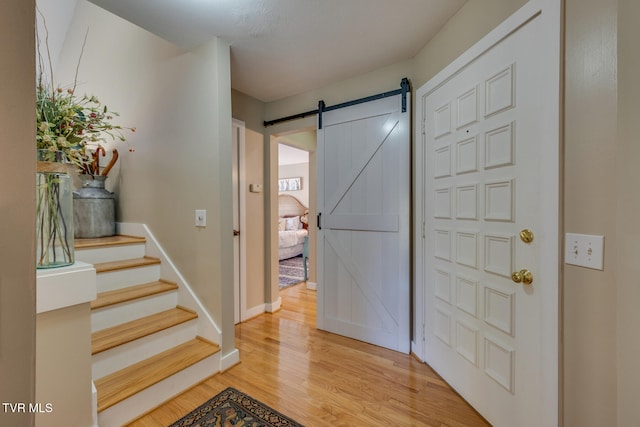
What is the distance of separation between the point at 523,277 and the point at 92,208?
3.34 meters

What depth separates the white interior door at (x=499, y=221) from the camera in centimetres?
110

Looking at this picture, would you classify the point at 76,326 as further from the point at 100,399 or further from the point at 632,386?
the point at 632,386

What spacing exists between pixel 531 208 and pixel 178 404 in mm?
2181

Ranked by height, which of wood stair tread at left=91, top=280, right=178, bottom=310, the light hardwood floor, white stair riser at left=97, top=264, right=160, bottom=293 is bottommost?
the light hardwood floor

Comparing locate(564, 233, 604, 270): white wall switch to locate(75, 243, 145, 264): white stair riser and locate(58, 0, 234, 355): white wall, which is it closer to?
locate(58, 0, 234, 355): white wall

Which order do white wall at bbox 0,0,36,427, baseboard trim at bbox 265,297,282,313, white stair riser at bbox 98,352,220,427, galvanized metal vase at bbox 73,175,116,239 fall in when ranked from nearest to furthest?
1. white wall at bbox 0,0,36,427
2. white stair riser at bbox 98,352,220,427
3. galvanized metal vase at bbox 73,175,116,239
4. baseboard trim at bbox 265,297,282,313

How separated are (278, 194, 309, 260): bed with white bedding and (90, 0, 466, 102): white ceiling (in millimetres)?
3577

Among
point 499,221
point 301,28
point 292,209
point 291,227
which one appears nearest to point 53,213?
point 301,28

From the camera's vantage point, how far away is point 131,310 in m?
1.84

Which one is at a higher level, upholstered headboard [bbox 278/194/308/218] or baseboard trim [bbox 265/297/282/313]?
upholstered headboard [bbox 278/194/308/218]

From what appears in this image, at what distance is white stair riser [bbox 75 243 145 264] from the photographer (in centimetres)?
199

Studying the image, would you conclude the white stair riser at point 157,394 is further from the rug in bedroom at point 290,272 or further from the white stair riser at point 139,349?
the rug in bedroom at point 290,272

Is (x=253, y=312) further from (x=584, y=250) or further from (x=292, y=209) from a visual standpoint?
(x=292, y=209)

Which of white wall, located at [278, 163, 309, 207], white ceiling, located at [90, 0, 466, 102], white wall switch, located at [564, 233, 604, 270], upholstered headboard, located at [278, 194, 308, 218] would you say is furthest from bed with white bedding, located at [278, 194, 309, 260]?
white wall switch, located at [564, 233, 604, 270]
